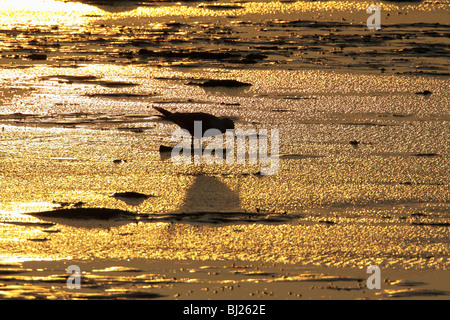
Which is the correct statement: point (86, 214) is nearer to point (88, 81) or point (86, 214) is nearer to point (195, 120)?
point (195, 120)

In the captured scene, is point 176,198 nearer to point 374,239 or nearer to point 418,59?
point 374,239

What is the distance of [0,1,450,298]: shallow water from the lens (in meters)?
6.05

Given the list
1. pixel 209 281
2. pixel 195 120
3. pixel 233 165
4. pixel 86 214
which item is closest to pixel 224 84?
pixel 195 120

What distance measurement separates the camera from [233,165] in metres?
8.13

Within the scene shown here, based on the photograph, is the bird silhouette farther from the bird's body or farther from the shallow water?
the shallow water

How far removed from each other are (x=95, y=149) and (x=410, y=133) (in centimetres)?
341

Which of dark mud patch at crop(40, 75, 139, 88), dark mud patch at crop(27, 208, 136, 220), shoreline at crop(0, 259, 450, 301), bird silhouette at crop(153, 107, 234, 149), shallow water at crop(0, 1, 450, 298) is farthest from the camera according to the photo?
dark mud patch at crop(40, 75, 139, 88)

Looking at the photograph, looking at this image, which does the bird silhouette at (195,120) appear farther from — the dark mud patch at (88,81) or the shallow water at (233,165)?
the dark mud patch at (88,81)

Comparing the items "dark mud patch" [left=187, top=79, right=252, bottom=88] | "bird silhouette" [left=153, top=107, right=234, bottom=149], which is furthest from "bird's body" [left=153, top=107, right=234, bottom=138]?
"dark mud patch" [left=187, top=79, right=252, bottom=88]

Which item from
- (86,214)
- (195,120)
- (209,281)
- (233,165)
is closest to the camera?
(209,281)

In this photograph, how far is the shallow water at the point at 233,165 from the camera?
6047 millimetres

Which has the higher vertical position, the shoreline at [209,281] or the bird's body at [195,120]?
the bird's body at [195,120]

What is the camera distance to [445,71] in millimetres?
12836

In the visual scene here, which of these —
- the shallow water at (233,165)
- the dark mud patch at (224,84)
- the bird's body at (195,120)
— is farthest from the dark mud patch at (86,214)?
the dark mud patch at (224,84)
